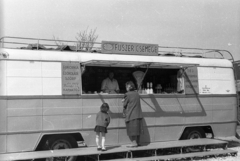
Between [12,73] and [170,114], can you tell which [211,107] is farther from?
[12,73]

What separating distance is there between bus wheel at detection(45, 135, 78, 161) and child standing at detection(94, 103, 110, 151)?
69cm

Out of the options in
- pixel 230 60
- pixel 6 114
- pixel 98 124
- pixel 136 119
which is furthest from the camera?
pixel 230 60

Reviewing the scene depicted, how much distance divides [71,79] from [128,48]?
6.73 ft

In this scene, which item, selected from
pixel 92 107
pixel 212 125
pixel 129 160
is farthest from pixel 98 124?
pixel 212 125

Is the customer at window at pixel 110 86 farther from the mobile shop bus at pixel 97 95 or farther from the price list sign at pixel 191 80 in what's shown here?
the price list sign at pixel 191 80

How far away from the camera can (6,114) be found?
7.59 meters

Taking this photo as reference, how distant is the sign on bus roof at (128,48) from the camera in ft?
30.3

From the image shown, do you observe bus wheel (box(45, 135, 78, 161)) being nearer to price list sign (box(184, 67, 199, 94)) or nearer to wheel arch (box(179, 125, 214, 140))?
wheel arch (box(179, 125, 214, 140))

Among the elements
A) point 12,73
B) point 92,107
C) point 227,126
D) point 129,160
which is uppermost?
point 12,73

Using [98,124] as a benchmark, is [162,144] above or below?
below

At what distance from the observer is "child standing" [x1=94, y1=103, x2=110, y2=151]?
322 inches

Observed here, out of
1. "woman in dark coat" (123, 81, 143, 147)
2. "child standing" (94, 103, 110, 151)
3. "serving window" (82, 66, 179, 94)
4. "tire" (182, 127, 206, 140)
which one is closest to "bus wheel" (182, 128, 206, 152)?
"tire" (182, 127, 206, 140)

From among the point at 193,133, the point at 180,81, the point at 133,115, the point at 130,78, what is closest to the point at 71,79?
the point at 133,115

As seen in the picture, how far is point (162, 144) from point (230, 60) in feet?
Answer: 13.1
